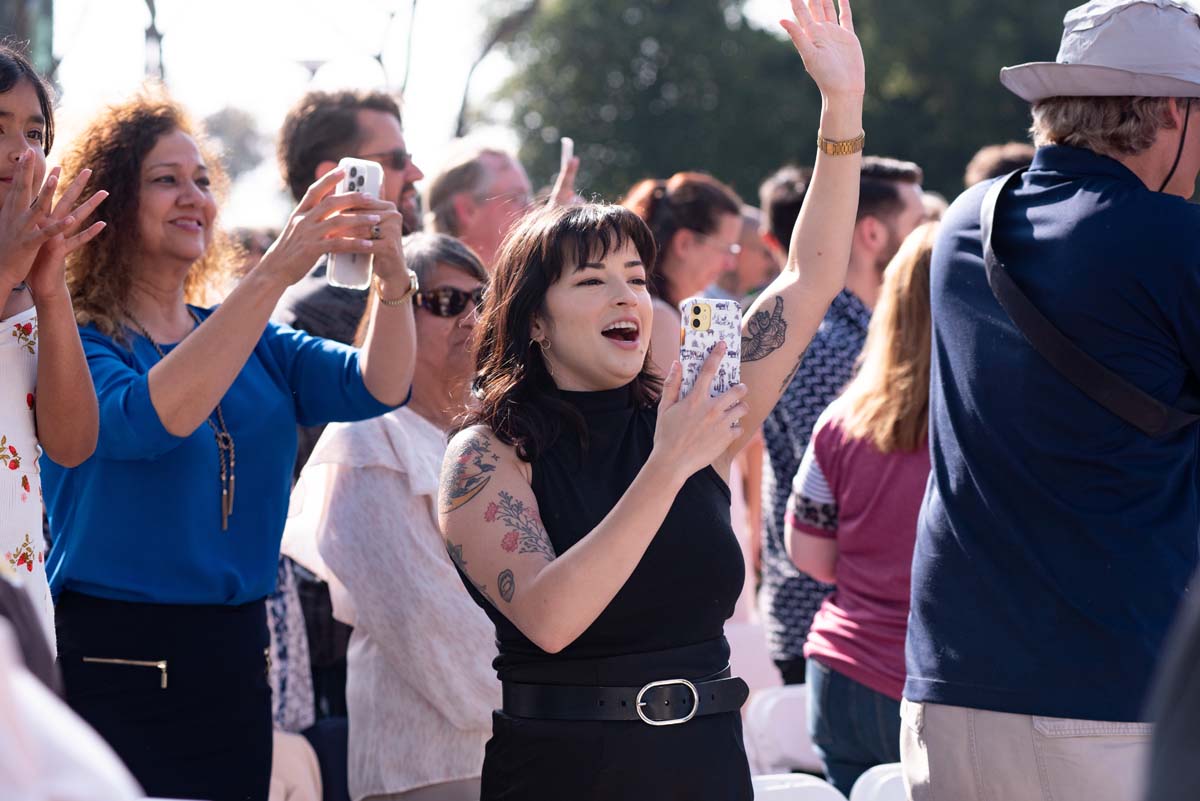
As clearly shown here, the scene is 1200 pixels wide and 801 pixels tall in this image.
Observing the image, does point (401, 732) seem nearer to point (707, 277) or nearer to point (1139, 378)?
point (1139, 378)

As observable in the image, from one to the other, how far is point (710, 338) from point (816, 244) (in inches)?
16.9

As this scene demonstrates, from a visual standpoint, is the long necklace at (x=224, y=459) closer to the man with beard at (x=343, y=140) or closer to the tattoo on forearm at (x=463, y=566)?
the tattoo on forearm at (x=463, y=566)

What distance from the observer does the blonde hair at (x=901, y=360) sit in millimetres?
3934

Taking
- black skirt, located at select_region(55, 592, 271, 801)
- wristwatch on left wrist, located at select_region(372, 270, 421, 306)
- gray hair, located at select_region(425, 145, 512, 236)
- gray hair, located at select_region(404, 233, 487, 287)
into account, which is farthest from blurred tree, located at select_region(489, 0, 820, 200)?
black skirt, located at select_region(55, 592, 271, 801)

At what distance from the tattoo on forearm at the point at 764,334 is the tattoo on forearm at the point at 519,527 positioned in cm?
54

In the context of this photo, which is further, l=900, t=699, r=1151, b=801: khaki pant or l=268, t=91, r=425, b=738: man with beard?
l=268, t=91, r=425, b=738: man with beard

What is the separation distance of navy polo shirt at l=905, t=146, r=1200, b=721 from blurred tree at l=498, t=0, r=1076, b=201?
26.9 metres

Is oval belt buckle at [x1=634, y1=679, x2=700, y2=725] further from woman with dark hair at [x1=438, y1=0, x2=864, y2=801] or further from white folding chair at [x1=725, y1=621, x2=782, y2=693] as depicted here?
white folding chair at [x1=725, y1=621, x2=782, y2=693]

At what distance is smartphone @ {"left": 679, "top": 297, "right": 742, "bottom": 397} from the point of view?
2.53 m

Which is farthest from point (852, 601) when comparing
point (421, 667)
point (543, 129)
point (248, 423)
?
point (543, 129)

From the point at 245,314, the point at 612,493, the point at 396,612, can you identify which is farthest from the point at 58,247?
the point at 396,612

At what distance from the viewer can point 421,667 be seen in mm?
3709

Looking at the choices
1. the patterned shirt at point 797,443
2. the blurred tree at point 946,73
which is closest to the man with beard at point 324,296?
the patterned shirt at point 797,443

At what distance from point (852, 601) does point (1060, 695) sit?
4.99 feet
